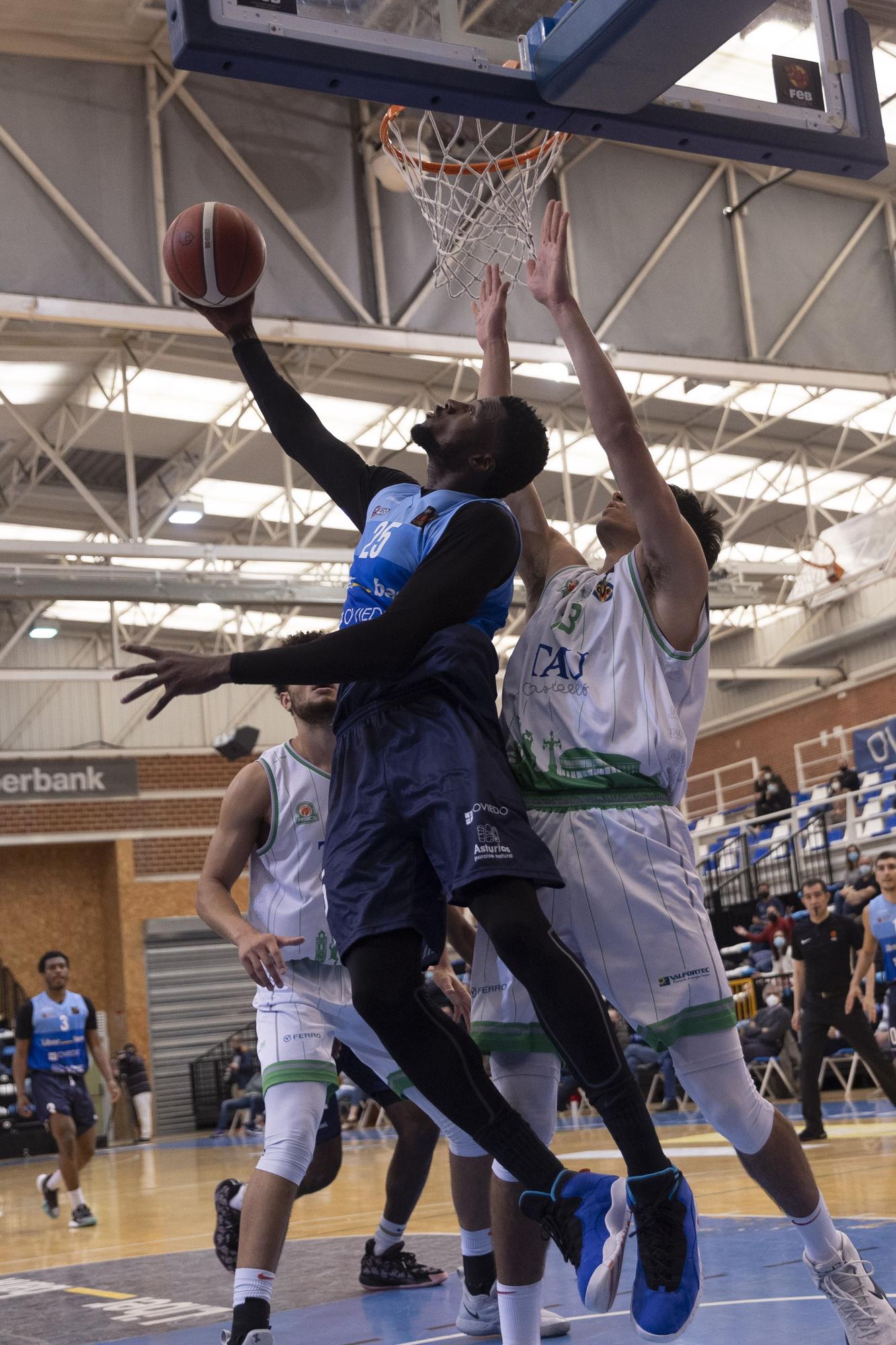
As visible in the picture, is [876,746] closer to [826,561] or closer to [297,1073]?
[826,561]

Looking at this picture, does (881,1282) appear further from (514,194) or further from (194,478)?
(194,478)

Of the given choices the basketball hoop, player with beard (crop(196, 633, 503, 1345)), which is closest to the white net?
player with beard (crop(196, 633, 503, 1345))

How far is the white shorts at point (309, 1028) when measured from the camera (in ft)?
13.4

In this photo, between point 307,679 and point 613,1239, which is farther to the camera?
point 307,679

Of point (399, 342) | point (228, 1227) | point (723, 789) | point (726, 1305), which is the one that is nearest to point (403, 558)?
point (726, 1305)

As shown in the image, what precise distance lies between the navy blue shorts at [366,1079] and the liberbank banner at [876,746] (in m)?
17.2

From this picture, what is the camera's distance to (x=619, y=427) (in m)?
3.21

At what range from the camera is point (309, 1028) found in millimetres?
4172

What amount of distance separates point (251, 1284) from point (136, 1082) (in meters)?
20.4

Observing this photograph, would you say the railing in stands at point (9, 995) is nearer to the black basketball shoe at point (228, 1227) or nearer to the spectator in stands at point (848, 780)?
the spectator in stands at point (848, 780)

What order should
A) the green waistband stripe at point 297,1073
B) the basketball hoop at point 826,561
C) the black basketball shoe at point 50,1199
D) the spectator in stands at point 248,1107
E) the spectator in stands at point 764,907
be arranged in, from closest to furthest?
the green waistband stripe at point 297,1073, the black basketball shoe at point 50,1199, the spectator in stands at point 764,907, the basketball hoop at point 826,561, the spectator in stands at point 248,1107

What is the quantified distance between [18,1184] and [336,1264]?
1093cm

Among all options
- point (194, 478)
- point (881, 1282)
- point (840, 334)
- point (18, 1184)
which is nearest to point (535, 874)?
point (881, 1282)

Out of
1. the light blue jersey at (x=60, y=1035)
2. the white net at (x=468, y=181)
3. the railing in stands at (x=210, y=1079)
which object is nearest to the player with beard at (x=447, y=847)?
the white net at (x=468, y=181)
